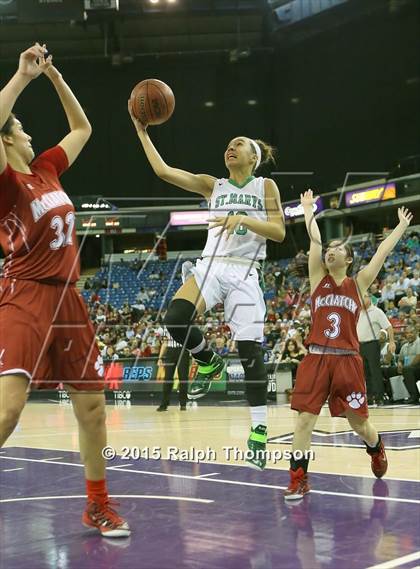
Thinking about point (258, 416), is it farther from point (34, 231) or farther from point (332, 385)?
point (34, 231)

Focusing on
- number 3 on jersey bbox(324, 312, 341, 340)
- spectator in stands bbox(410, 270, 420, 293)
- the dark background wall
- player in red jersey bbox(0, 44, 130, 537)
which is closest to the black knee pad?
number 3 on jersey bbox(324, 312, 341, 340)

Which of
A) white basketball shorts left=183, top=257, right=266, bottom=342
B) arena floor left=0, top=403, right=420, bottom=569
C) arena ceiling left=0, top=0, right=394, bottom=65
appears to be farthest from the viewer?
arena ceiling left=0, top=0, right=394, bottom=65

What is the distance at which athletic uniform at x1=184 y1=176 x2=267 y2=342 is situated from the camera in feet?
16.5

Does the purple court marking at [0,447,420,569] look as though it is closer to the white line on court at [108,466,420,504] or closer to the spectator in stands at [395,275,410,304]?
the white line on court at [108,466,420,504]

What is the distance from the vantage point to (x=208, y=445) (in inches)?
300

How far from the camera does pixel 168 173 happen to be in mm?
5113

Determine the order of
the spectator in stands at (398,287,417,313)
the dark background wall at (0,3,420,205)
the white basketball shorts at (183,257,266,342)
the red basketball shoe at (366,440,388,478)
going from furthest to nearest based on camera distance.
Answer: the dark background wall at (0,3,420,205) → the spectator in stands at (398,287,417,313) → the red basketball shoe at (366,440,388,478) → the white basketball shorts at (183,257,266,342)

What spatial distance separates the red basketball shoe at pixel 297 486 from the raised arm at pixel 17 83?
2828mm

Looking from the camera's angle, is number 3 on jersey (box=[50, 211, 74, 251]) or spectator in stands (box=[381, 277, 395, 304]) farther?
spectator in stands (box=[381, 277, 395, 304])

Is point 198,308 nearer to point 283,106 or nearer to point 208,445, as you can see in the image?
point 208,445

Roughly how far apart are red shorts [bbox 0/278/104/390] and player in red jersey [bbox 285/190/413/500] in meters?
1.74

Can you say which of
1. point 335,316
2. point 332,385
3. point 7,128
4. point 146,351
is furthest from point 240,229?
point 146,351

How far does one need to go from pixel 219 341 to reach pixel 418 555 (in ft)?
27.8

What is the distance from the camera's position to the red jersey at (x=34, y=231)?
359cm
